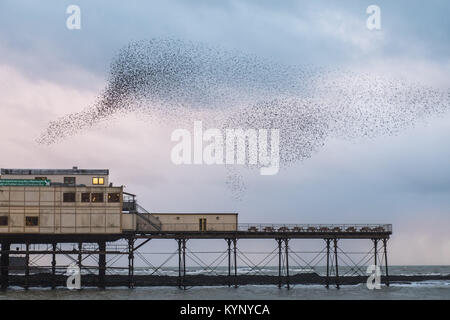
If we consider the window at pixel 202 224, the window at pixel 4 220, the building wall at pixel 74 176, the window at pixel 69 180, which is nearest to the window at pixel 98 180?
the building wall at pixel 74 176

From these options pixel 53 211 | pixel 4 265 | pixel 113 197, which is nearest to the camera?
pixel 53 211

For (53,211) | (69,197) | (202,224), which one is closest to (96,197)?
(69,197)

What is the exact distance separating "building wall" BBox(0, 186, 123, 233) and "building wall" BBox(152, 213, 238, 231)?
6674 mm

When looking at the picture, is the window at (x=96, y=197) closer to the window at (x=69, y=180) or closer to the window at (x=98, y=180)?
the window at (x=98, y=180)

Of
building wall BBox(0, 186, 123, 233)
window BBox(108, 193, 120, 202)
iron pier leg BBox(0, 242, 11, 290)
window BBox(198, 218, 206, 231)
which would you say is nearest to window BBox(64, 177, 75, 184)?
building wall BBox(0, 186, 123, 233)

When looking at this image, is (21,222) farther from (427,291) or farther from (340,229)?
(427,291)

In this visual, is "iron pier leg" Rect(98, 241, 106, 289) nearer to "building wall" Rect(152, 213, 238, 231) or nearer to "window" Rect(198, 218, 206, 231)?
"building wall" Rect(152, 213, 238, 231)

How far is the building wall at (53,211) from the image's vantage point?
74.7 m

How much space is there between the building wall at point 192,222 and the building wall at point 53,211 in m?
6.67

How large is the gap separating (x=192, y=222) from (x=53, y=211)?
1487 centimetres

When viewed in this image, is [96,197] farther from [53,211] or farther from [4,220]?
[4,220]

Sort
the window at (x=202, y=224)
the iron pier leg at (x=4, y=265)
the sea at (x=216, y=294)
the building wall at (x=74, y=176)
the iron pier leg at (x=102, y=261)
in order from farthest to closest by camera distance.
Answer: the window at (x=202, y=224) → the iron pier leg at (x=4, y=265) → the iron pier leg at (x=102, y=261) → the building wall at (x=74, y=176) → the sea at (x=216, y=294)

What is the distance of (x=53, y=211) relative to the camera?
74875 millimetres

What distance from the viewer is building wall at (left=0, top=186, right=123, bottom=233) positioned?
245 feet
